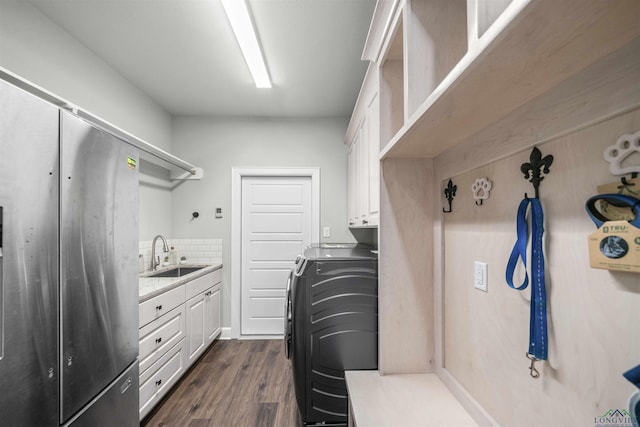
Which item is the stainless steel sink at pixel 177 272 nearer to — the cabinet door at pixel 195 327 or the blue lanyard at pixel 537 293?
the cabinet door at pixel 195 327

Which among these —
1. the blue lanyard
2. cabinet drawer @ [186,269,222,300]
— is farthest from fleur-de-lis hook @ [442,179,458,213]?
cabinet drawer @ [186,269,222,300]

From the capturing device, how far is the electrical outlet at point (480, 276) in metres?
0.92

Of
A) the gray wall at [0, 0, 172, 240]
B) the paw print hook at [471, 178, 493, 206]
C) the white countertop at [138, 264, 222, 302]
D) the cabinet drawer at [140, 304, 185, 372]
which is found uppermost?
the gray wall at [0, 0, 172, 240]

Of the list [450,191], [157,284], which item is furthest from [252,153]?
[450,191]

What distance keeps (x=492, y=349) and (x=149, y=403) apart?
2.15 metres

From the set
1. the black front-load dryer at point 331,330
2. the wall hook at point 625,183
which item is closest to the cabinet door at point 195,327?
the black front-load dryer at point 331,330

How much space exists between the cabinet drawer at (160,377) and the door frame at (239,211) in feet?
3.01

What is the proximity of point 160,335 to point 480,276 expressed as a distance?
2113mm

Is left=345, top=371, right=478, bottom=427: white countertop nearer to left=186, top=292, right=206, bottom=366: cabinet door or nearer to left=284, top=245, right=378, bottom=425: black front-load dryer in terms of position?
left=284, top=245, right=378, bottom=425: black front-load dryer

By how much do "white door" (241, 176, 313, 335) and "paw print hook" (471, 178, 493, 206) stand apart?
92.6 inches

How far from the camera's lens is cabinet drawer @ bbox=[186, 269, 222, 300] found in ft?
7.86

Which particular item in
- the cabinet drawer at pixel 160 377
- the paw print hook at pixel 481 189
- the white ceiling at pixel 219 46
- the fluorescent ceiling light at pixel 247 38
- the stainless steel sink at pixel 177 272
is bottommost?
the cabinet drawer at pixel 160 377

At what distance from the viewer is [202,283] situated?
2.65 meters

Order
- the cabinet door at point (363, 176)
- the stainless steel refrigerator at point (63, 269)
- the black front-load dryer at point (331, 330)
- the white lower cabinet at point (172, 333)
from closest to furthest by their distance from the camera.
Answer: the stainless steel refrigerator at point (63, 269)
the black front-load dryer at point (331, 330)
the white lower cabinet at point (172, 333)
the cabinet door at point (363, 176)
